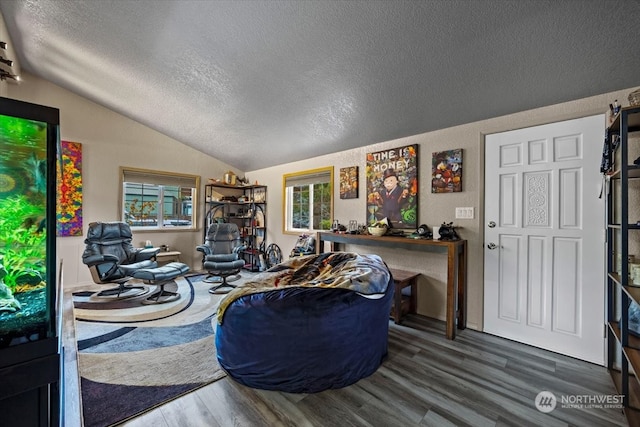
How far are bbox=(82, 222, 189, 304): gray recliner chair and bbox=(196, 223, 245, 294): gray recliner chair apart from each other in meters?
0.46

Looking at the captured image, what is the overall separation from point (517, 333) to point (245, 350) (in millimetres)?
2597

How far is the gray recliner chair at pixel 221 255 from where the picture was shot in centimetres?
405

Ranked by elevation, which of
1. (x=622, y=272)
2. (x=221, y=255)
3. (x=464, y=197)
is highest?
(x=464, y=197)

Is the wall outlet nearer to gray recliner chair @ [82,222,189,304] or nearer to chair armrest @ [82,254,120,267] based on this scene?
gray recliner chair @ [82,222,189,304]

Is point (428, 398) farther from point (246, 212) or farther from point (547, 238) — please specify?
point (246, 212)

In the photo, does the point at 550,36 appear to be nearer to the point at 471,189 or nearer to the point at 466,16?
the point at 466,16

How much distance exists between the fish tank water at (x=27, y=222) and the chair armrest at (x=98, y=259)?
3.25 meters

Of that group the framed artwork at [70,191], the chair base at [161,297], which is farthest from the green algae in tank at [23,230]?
the framed artwork at [70,191]

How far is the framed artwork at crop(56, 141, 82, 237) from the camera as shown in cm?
410

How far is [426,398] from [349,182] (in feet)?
9.37

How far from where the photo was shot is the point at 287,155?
186 inches

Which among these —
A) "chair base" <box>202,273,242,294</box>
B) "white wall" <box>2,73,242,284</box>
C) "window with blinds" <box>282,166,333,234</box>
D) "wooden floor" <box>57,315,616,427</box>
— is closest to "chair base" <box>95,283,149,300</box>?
"white wall" <box>2,73,242,284</box>

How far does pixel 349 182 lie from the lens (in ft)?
13.2

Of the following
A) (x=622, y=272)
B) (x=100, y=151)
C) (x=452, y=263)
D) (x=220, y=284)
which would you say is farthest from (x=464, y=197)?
(x=100, y=151)
